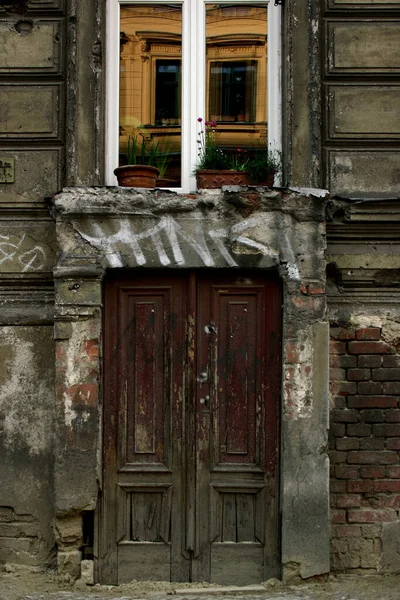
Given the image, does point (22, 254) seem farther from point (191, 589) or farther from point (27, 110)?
point (191, 589)

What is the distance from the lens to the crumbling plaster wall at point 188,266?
5.22m

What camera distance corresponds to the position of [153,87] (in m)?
5.72

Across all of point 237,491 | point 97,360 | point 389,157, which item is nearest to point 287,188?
point 389,157

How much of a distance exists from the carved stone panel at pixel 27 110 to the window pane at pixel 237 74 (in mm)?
1080

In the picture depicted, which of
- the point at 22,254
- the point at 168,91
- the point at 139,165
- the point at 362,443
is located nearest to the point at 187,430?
the point at 362,443

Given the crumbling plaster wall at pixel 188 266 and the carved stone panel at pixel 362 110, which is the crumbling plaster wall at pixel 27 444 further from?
the carved stone panel at pixel 362 110

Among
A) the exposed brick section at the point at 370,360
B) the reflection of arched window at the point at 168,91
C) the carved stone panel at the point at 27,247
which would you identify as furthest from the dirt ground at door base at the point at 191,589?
the reflection of arched window at the point at 168,91

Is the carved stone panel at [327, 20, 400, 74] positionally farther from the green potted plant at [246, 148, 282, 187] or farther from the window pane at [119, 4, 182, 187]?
the window pane at [119, 4, 182, 187]

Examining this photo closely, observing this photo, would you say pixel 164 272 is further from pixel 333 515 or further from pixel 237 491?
pixel 333 515

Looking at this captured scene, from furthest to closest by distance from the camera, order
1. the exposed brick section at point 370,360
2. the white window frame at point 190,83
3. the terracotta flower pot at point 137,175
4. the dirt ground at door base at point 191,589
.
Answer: the white window frame at point 190,83
the exposed brick section at point 370,360
the terracotta flower pot at point 137,175
the dirt ground at door base at point 191,589

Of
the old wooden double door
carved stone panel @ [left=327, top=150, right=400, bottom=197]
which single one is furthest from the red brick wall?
carved stone panel @ [left=327, top=150, right=400, bottom=197]

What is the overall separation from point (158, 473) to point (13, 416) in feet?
3.39

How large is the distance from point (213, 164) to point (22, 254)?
4.65 ft

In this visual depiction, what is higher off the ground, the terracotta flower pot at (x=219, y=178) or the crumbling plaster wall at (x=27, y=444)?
the terracotta flower pot at (x=219, y=178)
